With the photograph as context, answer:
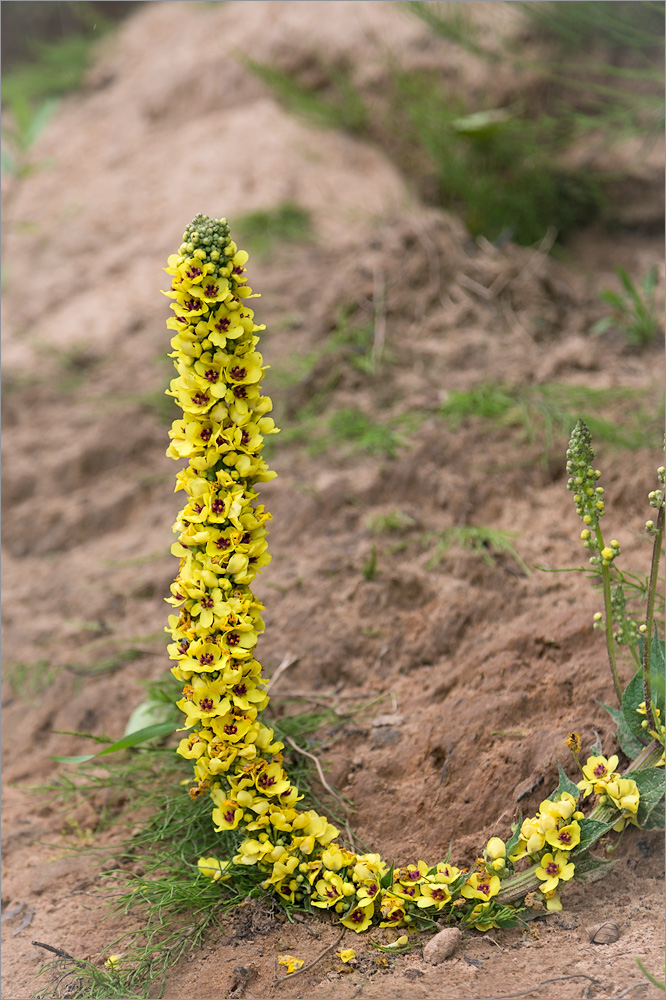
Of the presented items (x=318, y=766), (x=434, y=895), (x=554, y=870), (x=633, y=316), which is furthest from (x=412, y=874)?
(x=633, y=316)

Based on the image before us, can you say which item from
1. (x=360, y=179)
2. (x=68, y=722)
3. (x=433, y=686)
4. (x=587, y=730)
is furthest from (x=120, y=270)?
(x=587, y=730)

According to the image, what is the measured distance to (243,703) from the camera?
5.75 feet

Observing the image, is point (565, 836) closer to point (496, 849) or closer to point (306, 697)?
point (496, 849)

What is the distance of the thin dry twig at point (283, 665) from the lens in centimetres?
230

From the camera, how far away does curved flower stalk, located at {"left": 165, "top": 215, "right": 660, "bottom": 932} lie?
1648mm

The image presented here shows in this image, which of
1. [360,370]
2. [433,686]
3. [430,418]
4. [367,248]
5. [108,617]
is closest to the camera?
[433,686]

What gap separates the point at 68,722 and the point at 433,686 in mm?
1109

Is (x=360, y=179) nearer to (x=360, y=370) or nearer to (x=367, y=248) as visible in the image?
(x=367, y=248)

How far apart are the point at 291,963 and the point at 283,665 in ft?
2.65

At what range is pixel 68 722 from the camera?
2.51 m

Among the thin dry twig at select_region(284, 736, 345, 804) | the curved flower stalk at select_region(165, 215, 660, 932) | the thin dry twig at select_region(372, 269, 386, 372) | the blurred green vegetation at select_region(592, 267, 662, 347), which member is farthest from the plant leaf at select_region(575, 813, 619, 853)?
the blurred green vegetation at select_region(592, 267, 662, 347)

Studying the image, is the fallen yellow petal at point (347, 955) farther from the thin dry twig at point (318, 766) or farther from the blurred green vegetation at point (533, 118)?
the blurred green vegetation at point (533, 118)

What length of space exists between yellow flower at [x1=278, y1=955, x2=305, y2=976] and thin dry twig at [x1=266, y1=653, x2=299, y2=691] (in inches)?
29.1

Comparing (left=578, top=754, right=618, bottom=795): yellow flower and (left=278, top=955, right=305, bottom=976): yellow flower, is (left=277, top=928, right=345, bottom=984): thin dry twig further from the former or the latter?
(left=578, top=754, right=618, bottom=795): yellow flower
